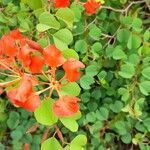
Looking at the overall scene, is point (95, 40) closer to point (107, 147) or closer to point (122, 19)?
point (122, 19)

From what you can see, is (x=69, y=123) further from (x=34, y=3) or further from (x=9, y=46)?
(x=34, y=3)

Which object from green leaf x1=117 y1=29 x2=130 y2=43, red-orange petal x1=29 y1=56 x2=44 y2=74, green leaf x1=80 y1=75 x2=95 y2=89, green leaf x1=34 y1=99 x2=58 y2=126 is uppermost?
red-orange petal x1=29 y1=56 x2=44 y2=74

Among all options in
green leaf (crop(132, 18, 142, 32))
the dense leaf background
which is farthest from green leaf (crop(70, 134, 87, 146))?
green leaf (crop(132, 18, 142, 32))

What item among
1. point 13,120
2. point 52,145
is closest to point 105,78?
point 13,120

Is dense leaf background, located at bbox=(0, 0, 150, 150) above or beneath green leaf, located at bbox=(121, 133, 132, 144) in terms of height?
above

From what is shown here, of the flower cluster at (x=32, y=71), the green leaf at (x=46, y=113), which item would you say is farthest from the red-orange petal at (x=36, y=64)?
the green leaf at (x=46, y=113)

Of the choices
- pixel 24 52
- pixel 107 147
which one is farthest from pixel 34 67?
pixel 107 147

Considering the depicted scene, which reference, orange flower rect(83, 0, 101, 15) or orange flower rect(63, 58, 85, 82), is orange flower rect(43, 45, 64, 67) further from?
orange flower rect(83, 0, 101, 15)

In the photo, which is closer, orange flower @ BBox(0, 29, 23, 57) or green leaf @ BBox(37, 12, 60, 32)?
orange flower @ BBox(0, 29, 23, 57)

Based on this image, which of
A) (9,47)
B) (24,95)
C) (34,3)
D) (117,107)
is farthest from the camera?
(117,107)
